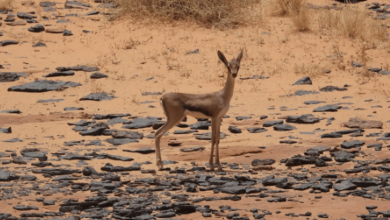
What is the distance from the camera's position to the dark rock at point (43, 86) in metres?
17.0

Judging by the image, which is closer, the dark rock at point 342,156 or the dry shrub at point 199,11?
the dark rock at point 342,156

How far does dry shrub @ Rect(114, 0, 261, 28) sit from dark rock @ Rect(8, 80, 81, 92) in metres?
4.97

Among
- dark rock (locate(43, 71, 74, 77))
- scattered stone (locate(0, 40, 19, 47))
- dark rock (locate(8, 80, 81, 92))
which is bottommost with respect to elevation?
dark rock (locate(8, 80, 81, 92))

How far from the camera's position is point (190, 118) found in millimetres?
14656

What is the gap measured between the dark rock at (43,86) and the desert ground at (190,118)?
46mm

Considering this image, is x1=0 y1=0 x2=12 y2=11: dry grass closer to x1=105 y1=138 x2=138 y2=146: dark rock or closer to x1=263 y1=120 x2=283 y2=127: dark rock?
x1=105 y1=138 x2=138 y2=146: dark rock

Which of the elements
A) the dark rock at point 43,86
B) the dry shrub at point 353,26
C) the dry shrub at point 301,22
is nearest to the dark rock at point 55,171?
the dark rock at point 43,86

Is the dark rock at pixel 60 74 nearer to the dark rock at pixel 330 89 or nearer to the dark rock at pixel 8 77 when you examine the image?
the dark rock at pixel 8 77

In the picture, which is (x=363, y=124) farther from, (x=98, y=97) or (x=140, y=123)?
(x=98, y=97)

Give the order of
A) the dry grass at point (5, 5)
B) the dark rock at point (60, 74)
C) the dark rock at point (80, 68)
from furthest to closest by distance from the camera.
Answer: the dry grass at point (5, 5), the dark rock at point (80, 68), the dark rock at point (60, 74)

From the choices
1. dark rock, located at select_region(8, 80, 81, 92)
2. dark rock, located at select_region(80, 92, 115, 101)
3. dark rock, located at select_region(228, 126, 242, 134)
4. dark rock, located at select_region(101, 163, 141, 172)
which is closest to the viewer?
dark rock, located at select_region(101, 163, 141, 172)

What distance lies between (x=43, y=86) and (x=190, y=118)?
14.6ft

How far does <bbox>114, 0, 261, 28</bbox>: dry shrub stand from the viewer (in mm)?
21250

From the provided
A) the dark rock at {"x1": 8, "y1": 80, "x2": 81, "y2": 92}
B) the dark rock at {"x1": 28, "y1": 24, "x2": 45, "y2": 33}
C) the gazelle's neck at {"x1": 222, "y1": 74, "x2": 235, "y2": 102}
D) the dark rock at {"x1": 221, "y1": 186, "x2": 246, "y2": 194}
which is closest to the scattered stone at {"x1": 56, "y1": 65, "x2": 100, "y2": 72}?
the dark rock at {"x1": 8, "y1": 80, "x2": 81, "y2": 92}
